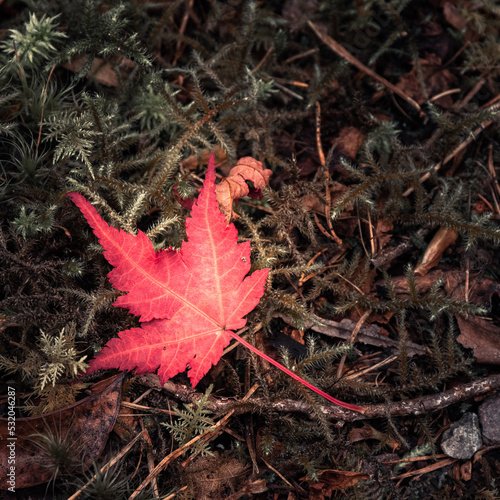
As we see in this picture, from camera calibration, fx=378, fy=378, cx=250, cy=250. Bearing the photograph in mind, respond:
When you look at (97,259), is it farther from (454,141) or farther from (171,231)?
(454,141)

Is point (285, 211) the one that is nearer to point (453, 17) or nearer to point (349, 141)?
point (349, 141)

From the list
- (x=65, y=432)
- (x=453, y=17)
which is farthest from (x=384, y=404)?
(x=453, y=17)

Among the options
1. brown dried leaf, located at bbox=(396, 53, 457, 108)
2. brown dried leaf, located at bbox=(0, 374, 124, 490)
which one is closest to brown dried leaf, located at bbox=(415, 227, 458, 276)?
brown dried leaf, located at bbox=(396, 53, 457, 108)

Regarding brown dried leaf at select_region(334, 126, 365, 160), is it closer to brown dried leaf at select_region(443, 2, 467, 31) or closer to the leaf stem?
brown dried leaf at select_region(443, 2, 467, 31)

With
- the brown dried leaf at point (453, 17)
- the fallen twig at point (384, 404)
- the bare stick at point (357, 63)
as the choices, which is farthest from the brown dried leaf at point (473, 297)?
the brown dried leaf at point (453, 17)

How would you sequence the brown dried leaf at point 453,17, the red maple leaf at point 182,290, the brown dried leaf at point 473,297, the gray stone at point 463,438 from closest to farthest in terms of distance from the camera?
the red maple leaf at point 182,290
the gray stone at point 463,438
the brown dried leaf at point 473,297
the brown dried leaf at point 453,17

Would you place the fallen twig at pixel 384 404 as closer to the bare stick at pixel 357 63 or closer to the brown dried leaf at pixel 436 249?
the brown dried leaf at pixel 436 249
